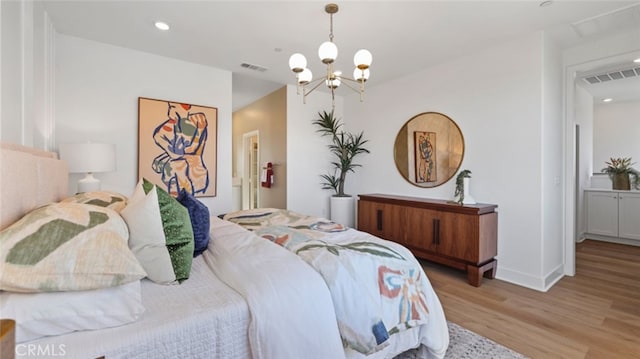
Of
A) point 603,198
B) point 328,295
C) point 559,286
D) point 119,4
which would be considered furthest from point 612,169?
point 119,4

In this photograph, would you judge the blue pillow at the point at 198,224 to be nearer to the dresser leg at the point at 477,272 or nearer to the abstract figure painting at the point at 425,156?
the dresser leg at the point at 477,272

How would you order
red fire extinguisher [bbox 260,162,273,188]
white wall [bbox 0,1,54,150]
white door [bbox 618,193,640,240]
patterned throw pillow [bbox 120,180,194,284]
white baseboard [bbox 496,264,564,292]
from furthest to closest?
red fire extinguisher [bbox 260,162,273,188] < white door [bbox 618,193,640,240] < white baseboard [bbox 496,264,564,292] < white wall [bbox 0,1,54,150] < patterned throw pillow [bbox 120,180,194,284]

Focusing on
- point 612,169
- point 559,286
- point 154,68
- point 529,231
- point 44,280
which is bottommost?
point 559,286

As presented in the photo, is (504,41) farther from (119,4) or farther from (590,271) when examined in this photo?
(119,4)

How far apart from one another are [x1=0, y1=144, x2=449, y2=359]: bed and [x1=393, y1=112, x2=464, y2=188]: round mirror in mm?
2306

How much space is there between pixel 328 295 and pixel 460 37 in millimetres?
3067

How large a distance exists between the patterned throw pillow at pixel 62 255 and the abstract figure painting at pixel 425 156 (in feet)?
12.0

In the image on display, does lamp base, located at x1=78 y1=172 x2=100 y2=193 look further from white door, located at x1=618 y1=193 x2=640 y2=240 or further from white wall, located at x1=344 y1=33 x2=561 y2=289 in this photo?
white door, located at x1=618 y1=193 x2=640 y2=240

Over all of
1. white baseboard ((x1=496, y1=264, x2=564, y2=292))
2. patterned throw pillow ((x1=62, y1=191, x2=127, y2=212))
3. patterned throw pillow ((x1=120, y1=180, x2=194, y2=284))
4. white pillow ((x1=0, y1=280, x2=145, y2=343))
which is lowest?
white baseboard ((x1=496, y1=264, x2=564, y2=292))

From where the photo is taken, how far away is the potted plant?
15.1ft

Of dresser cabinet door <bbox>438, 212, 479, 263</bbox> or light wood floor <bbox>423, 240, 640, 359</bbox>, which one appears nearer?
light wood floor <bbox>423, 240, 640, 359</bbox>

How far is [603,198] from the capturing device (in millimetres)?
4703

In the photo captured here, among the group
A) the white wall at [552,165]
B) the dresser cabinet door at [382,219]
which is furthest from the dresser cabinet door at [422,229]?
the white wall at [552,165]

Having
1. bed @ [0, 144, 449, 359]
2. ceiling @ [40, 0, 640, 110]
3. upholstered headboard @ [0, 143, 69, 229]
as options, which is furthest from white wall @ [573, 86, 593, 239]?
upholstered headboard @ [0, 143, 69, 229]
